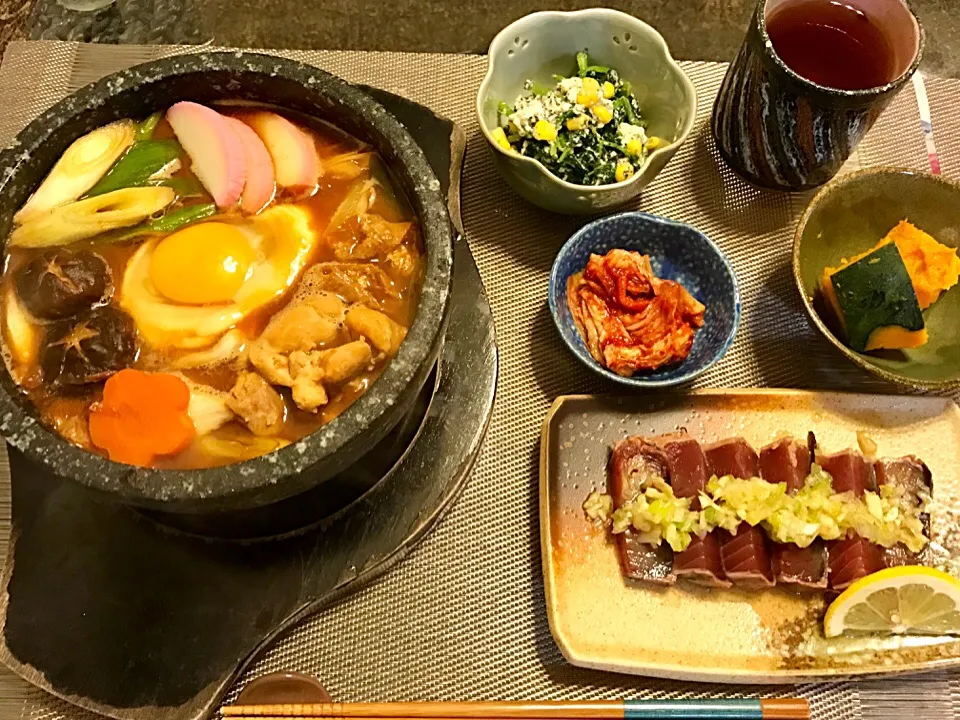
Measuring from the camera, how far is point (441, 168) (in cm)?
217

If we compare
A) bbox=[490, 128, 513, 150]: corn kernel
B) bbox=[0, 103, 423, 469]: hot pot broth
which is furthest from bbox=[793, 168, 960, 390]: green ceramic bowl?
bbox=[0, 103, 423, 469]: hot pot broth

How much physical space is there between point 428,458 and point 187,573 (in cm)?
62

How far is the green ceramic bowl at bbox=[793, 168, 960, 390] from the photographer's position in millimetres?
2068

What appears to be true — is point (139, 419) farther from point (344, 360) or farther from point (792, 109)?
point (792, 109)

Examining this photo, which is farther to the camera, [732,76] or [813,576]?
[732,76]

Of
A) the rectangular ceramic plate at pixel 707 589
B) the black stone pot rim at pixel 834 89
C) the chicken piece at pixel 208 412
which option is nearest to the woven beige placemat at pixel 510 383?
the rectangular ceramic plate at pixel 707 589

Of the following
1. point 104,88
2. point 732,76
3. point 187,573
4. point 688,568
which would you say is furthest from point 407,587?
point 732,76

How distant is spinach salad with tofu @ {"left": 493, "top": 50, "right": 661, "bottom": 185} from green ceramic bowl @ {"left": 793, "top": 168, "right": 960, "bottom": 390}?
0.53m

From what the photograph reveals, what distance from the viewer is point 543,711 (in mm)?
1623

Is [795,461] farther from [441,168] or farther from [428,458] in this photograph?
[441,168]

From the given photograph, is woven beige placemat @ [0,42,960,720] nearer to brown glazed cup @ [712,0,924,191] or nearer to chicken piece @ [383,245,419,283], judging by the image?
brown glazed cup @ [712,0,924,191]

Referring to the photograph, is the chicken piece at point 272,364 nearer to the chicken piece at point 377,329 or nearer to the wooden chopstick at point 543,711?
the chicken piece at point 377,329

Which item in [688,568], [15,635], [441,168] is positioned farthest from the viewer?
[441,168]

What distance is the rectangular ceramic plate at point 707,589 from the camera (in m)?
1.75
